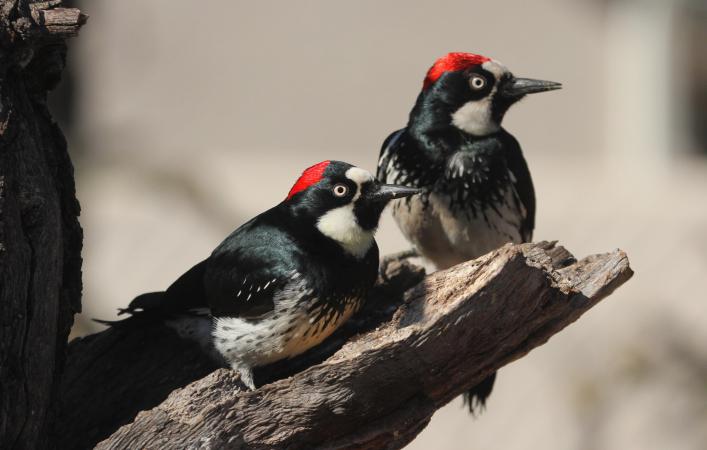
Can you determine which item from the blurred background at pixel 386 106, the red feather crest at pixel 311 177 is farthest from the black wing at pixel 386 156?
the blurred background at pixel 386 106

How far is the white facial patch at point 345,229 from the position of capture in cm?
354

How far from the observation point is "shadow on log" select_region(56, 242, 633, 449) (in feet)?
9.95

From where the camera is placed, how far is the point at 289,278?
345 centimetres

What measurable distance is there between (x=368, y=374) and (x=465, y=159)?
1335 mm

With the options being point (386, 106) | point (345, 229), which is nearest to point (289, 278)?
point (345, 229)

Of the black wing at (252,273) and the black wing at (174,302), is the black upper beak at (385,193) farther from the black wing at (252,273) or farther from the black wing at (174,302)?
the black wing at (174,302)

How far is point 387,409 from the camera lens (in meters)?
3.23

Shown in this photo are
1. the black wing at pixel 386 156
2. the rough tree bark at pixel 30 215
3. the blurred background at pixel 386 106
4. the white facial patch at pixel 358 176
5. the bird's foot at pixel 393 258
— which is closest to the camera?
the rough tree bark at pixel 30 215

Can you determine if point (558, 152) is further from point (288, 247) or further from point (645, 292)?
point (288, 247)

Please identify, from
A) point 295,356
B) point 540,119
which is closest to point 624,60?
point 540,119

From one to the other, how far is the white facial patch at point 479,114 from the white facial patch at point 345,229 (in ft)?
2.76

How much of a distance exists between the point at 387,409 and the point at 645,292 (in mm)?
5494

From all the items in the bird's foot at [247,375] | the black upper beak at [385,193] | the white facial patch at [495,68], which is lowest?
the bird's foot at [247,375]

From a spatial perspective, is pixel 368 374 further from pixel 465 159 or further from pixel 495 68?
pixel 495 68
